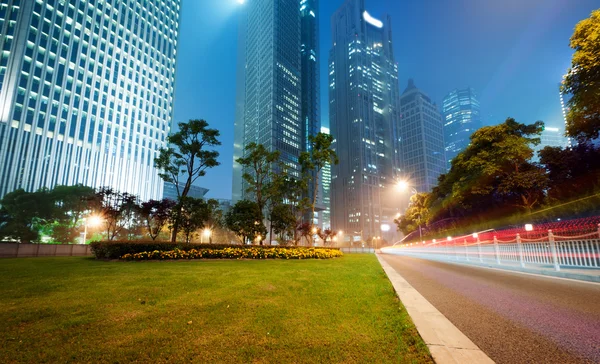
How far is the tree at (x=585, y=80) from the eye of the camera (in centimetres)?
1758

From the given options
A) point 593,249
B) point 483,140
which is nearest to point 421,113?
point 483,140

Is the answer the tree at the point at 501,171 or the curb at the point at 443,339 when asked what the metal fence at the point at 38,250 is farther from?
the tree at the point at 501,171

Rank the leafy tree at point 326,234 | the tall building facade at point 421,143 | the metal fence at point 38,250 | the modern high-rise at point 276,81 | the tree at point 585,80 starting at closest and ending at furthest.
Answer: the tree at point 585,80 < the metal fence at point 38,250 < the leafy tree at point 326,234 < the modern high-rise at point 276,81 < the tall building facade at point 421,143

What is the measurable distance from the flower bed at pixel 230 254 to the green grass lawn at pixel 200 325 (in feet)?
27.8

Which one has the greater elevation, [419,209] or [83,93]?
[83,93]

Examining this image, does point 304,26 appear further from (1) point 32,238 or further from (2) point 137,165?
(1) point 32,238

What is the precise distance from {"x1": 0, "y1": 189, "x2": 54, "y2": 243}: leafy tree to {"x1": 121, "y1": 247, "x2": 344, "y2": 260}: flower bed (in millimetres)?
39836

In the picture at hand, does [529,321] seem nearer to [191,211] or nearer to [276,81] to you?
[191,211]

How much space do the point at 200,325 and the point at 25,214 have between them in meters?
53.5

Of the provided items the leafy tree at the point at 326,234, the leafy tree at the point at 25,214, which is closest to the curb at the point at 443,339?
the leafy tree at the point at 25,214

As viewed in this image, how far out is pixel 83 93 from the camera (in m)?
72.6

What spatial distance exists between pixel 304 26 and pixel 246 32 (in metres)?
34.0

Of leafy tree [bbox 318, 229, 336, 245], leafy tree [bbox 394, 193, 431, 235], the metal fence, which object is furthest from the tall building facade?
the metal fence

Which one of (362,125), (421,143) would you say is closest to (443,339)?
(362,125)
